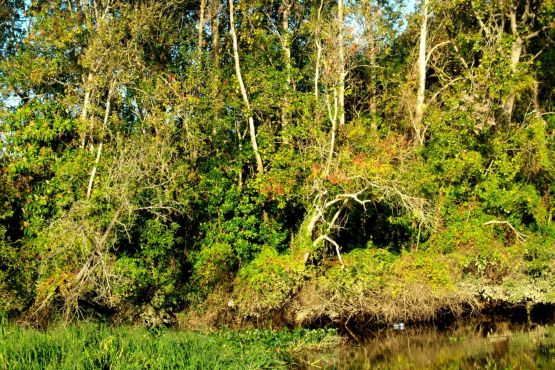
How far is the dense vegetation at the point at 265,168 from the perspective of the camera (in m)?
16.8

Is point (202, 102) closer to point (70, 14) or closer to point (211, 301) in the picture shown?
point (70, 14)

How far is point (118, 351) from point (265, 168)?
35.3 ft

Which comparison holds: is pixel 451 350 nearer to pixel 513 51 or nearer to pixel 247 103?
pixel 247 103

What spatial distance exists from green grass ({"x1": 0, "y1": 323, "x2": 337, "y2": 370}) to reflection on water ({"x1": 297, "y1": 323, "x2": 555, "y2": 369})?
175cm

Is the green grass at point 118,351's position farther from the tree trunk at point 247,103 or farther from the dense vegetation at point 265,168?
the tree trunk at point 247,103

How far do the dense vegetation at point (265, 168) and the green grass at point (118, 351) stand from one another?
4486 millimetres

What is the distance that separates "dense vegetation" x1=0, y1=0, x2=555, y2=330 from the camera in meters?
16.8

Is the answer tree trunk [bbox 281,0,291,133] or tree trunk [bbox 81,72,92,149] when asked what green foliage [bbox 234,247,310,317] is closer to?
tree trunk [bbox 281,0,291,133]

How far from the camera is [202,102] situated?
64.5 feet

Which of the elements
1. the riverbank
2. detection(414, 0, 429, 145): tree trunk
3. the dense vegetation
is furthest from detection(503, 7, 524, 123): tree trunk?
the riverbank

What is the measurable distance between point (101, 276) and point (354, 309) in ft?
Answer: 23.9

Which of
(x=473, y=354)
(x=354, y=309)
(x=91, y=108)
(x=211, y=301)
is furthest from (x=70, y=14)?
(x=473, y=354)

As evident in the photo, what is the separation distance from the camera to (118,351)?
32.4 ft

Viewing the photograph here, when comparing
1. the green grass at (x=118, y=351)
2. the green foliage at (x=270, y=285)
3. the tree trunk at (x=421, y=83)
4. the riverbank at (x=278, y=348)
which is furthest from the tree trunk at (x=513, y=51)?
the green grass at (x=118, y=351)
